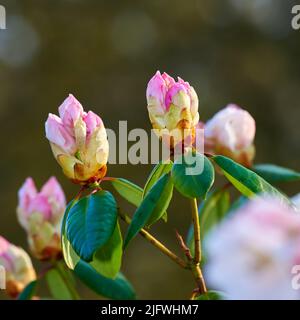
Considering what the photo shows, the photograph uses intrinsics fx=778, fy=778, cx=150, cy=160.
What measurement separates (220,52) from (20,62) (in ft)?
4.85

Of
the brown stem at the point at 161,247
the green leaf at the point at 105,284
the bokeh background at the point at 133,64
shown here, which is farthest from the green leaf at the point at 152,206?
the bokeh background at the point at 133,64

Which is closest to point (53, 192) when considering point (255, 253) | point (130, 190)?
point (130, 190)

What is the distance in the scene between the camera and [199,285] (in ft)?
1.85

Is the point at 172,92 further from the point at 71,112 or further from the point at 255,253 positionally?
the point at 255,253

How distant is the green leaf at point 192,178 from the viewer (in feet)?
1.78

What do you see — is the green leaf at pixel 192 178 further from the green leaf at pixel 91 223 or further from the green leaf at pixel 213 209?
the green leaf at pixel 213 209

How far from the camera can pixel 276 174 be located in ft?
2.60

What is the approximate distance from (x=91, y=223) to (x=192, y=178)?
79 millimetres

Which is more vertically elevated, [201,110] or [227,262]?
[201,110]

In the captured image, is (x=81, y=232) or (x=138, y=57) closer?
(x=81, y=232)

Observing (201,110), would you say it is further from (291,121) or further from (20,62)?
(20,62)
